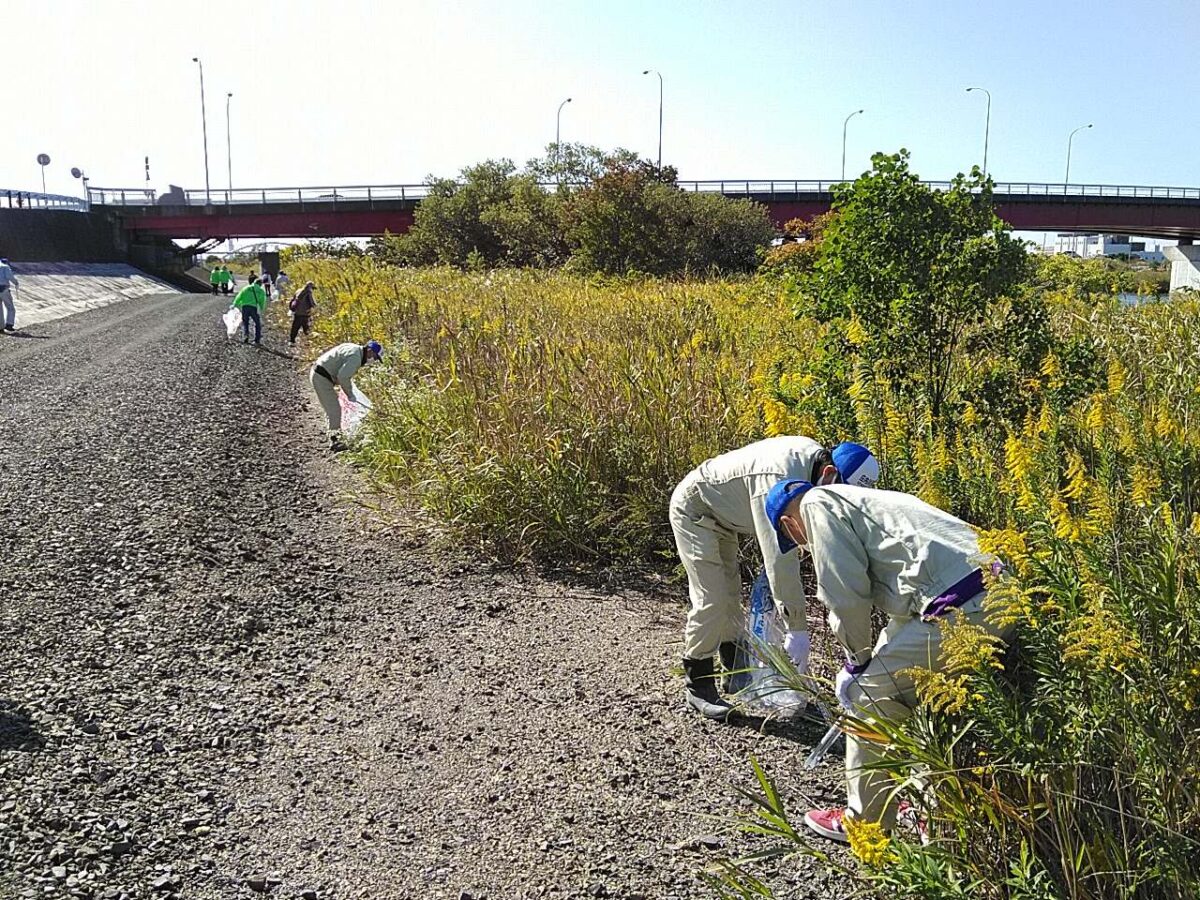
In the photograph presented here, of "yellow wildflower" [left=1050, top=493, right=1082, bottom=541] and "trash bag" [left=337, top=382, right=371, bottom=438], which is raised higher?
"yellow wildflower" [left=1050, top=493, right=1082, bottom=541]

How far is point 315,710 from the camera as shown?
455 cm

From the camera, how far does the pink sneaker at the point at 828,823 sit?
11.1 ft

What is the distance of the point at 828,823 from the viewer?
3.44 meters

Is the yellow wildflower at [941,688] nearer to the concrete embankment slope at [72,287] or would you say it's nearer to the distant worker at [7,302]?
the distant worker at [7,302]

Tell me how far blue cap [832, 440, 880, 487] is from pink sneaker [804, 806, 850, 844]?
3.54 feet

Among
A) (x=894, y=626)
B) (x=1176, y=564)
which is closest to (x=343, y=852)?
(x=894, y=626)

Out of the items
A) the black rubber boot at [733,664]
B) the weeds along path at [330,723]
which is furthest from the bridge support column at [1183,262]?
the black rubber boot at [733,664]

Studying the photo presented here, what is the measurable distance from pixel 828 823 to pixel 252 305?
19.7 m

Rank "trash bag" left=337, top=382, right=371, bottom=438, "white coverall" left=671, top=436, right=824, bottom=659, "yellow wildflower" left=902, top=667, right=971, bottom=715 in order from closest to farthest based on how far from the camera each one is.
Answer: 1. "yellow wildflower" left=902, top=667, right=971, bottom=715
2. "white coverall" left=671, top=436, right=824, bottom=659
3. "trash bag" left=337, top=382, right=371, bottom=438

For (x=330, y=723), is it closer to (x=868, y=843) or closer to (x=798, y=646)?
(x=798, y=646)

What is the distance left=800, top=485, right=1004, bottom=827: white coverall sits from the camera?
119 inches

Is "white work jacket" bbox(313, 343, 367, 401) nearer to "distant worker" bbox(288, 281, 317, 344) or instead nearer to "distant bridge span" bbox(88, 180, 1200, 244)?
"distant worker" bbox(288, 281, 317, 344)

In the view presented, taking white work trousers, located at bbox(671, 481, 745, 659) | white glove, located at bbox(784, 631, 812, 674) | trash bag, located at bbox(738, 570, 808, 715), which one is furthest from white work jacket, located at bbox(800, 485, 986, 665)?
white work trousers, located at bbox(671, 481, 745, 659)

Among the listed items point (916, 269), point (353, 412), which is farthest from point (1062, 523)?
point (353, 412)
